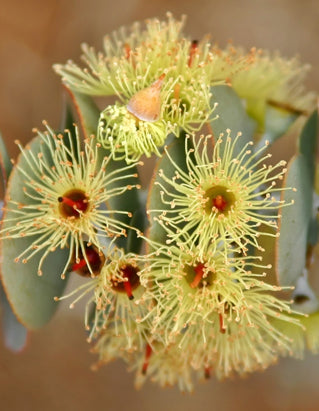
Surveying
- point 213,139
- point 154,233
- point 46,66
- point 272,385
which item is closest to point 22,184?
point 154,233

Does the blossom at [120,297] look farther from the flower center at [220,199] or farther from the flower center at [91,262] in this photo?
the flower center at [220,199]

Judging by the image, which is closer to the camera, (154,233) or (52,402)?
(154,233)

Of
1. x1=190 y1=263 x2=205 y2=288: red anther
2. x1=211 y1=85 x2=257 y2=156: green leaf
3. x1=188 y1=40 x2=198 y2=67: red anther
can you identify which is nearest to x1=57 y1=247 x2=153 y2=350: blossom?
x1=190 y1=263 x2=205 y2=288: red anther

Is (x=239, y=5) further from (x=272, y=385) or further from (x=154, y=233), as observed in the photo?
(x=154, y=233)

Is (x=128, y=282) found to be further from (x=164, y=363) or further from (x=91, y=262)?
(x=164, y=363)

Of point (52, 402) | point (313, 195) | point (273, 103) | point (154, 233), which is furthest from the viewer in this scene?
point (52, 402)

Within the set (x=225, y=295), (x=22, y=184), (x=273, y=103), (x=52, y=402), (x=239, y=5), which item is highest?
(x=239, y=5)
